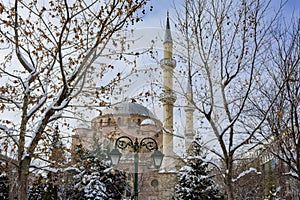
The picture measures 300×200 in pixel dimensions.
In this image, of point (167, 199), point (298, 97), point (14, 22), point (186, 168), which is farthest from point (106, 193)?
point (14, 22)

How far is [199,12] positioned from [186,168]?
1435cm

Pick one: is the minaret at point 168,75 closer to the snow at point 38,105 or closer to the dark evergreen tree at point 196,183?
the snow at point 38,105

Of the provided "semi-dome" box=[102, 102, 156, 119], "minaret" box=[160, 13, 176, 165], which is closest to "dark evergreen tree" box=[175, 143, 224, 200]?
"semi-dome" box=[102, 102, 156, 119]

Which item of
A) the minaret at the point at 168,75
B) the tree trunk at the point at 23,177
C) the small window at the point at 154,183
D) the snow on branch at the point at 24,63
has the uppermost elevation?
the minaret at the point at 168,75

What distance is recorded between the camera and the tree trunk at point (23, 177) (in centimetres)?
582

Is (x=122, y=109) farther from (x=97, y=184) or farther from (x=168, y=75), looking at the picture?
(x=97, y=184)

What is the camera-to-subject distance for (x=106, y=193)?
21828 mm

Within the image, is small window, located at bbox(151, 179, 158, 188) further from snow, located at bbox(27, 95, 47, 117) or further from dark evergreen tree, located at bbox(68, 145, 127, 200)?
snow, located at bbox(27, 95, 47, 117)

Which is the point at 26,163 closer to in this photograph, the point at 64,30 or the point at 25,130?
the point at 25,130

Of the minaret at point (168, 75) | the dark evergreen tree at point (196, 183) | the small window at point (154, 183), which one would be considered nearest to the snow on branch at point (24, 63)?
the minaret at point (168, 75)

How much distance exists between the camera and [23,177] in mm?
5910

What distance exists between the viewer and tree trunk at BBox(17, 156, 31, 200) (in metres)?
5.82

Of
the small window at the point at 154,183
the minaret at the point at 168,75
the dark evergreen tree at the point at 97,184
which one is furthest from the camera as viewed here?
Result: the small window at the point at 154,183

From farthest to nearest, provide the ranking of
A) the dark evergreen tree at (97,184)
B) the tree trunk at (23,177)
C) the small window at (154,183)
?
the small window at (154,183) < the dark evergreen tree at (97,184) < the tree trunk at (23,177)
